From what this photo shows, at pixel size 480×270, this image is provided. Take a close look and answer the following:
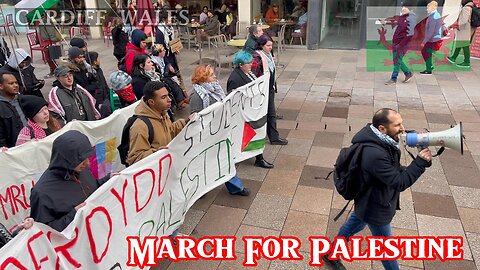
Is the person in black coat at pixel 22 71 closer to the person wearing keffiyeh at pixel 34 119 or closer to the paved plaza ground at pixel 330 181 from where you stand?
the person wearing keffiyeh at pixel 34 119

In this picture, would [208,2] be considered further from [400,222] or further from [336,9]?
[400,222]

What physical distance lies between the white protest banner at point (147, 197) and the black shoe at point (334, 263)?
1.45 metres

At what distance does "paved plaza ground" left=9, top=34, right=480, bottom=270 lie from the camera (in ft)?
13.6

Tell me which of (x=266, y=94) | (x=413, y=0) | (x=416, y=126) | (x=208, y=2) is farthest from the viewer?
(x=208, y=2)

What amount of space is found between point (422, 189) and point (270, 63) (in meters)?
2.79

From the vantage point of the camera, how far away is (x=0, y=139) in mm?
4016

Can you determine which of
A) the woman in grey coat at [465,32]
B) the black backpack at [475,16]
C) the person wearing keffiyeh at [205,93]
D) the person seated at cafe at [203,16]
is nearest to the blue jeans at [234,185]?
→ the person wearing keffiyeh at [205,93]

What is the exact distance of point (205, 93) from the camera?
4.56 metres

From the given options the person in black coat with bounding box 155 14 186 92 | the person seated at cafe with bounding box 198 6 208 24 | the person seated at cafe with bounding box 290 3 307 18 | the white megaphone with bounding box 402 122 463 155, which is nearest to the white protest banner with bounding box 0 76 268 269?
the white megaphone with bounding box 402 122 463 155

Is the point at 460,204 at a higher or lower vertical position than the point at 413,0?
lower

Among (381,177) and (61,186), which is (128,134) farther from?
(381,177)

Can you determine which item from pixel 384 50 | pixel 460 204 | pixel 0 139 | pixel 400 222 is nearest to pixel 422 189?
pixel 460 204

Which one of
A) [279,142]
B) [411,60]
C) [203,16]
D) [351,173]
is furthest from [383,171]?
[203,16]

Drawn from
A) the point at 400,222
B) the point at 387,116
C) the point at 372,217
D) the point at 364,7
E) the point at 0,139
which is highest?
the point at 364,7
